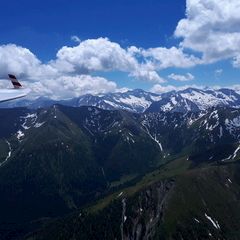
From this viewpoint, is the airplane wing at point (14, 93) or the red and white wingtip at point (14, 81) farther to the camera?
the red and white wingtip at point (14, 81)

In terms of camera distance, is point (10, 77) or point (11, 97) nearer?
point (11, 97)

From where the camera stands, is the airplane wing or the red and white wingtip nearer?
the airplane wing

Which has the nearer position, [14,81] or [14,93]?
[14,93]
